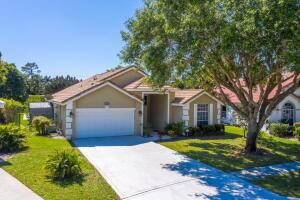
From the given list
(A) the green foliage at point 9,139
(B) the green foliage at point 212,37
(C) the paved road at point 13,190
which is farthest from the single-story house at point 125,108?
(C) the paved road at point 13,190

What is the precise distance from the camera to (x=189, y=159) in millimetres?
15875

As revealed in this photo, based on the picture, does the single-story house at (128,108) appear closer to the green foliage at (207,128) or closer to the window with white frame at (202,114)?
the window with white frame at (202,114)

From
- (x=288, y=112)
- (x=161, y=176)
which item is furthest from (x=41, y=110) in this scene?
(x=288, y=112)

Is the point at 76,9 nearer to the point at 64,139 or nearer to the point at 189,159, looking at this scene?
the point at 64,139

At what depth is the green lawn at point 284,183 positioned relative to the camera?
1087 centimetres

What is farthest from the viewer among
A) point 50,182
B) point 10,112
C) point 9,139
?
point 10,112

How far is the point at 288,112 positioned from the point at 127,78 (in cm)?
1792

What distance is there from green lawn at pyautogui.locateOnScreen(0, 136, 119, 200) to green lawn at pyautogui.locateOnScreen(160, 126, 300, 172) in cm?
639

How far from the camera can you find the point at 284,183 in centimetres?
1196

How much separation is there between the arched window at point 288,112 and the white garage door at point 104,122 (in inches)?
676

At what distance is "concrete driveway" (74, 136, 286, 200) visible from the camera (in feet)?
34.3

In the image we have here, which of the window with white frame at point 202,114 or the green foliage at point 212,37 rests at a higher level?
the green foliage at point 212,37

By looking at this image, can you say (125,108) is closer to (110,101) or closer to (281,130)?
(110,101)

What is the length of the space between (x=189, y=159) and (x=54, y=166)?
25.0 feet
